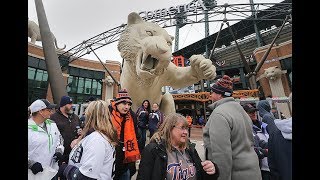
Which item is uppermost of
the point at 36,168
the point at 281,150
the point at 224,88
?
the point at 224,88

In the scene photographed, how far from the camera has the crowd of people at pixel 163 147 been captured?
135 centimetres

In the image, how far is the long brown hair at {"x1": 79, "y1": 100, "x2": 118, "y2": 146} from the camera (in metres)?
1.50

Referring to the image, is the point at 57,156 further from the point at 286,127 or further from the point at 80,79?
the point at 80,79

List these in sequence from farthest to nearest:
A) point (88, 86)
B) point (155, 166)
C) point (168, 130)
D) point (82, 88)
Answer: point (88, 86) → point (82, 88) → point (168, 130) → point (155, 166)

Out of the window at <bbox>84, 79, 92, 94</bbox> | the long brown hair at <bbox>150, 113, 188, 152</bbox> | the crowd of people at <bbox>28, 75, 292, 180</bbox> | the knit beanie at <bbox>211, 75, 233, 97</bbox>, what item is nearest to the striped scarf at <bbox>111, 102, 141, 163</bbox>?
the crowd of people at <bbox>28, 75, 292, 180</bbox>

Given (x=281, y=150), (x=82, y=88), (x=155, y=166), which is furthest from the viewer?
(x=82, y=88)

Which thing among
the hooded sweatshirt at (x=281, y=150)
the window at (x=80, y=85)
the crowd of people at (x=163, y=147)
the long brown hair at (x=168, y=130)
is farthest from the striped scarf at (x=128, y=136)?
the window at (x=80, y=85)

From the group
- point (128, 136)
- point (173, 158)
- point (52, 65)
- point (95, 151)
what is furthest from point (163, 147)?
point (52, 65)

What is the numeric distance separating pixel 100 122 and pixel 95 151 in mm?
255

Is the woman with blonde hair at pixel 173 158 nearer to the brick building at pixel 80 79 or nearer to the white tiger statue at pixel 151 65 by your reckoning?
the white tiger statue at pixel 151 65

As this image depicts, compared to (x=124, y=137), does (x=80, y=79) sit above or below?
above

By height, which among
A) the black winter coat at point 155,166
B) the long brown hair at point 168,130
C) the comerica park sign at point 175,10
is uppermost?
the comerica park sign at point 175,10

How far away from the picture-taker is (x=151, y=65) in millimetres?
2469
